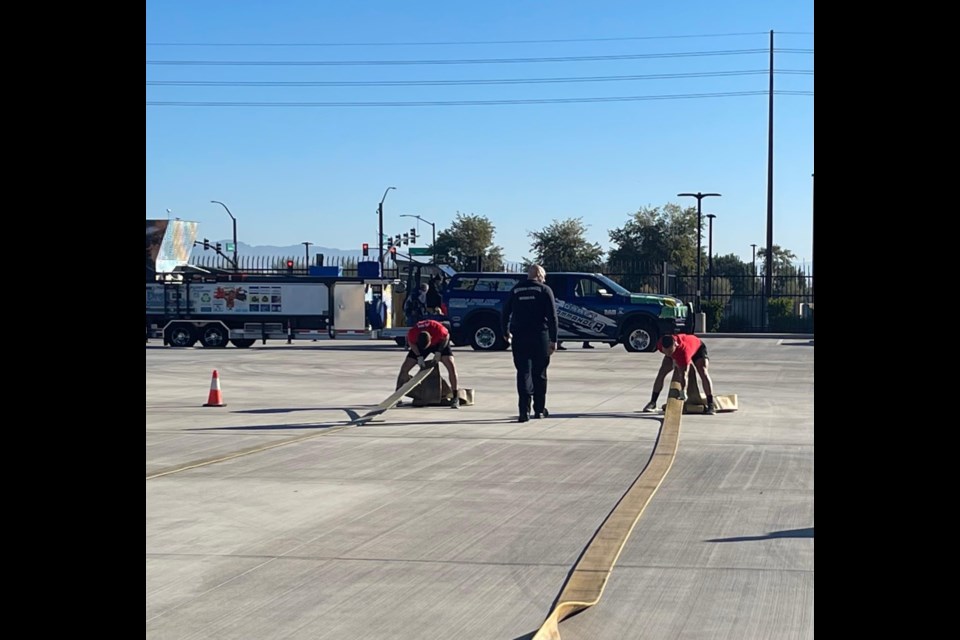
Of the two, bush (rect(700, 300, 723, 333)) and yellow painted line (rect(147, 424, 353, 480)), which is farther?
bush (rect(700, 300, 723, 333))

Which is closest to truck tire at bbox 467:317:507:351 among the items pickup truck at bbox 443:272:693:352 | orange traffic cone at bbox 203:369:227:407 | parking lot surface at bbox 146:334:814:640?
pickup truck at bbox 443:272:693:352

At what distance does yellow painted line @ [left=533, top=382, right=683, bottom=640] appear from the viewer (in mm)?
5543

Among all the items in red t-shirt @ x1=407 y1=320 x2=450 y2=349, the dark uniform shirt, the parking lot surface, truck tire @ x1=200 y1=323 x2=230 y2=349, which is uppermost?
the dark uniform shirt

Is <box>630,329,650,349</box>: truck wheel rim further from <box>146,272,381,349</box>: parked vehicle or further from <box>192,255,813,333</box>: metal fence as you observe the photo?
<box>192,255,813,333</box>: metal fence

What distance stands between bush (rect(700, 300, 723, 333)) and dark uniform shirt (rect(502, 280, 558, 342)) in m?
37.5

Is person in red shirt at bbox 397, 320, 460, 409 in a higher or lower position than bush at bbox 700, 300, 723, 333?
lower

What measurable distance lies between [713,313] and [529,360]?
3810 cm

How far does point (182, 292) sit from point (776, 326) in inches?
1066

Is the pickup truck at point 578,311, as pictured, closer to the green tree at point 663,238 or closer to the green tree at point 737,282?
the green tree at point 737,282
